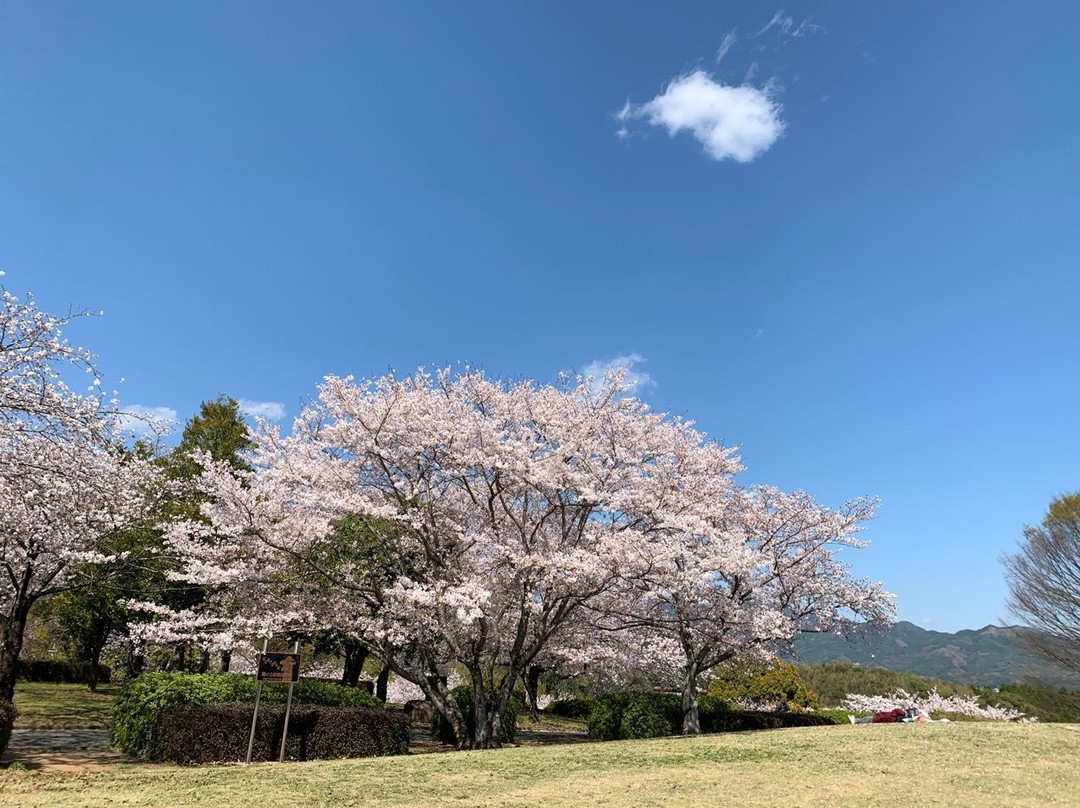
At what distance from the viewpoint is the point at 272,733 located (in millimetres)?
10609

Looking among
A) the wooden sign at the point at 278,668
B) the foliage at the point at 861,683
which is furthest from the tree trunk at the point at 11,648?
the foliage at the point at 861,683

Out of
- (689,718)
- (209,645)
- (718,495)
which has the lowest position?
(689,718)

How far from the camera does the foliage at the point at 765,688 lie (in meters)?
25.6

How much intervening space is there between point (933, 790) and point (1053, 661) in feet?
84.4

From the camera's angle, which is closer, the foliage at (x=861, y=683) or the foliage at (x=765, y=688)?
the foliage at (x=765, y=688)

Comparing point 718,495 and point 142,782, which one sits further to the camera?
point 718,495

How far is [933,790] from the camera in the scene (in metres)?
7.49

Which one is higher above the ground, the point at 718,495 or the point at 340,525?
the point at 718,495

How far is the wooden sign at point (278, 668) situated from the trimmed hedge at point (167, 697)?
4.84ft

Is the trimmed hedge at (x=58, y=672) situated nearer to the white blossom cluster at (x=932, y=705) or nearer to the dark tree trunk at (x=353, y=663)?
the dark tree trunk at (x=353, y=663)

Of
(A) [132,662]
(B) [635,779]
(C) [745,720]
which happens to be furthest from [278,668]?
(A) [132,662]

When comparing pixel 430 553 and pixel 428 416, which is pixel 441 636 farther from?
pixel 428 416

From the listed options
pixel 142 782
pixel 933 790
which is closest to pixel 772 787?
pixel 933 790

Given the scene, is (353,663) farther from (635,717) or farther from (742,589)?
(742,589)
